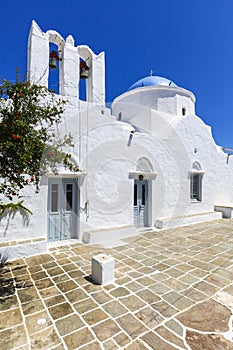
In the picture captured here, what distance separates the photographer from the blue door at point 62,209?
6.91 meters

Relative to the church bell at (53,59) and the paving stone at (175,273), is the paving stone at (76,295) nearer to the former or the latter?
the paving stone at (175,273)

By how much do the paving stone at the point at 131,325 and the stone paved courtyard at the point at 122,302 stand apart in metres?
0.02

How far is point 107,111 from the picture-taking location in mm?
7961

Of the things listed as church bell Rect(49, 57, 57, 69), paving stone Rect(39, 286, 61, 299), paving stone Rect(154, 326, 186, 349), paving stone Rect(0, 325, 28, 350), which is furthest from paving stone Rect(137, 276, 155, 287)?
church bell Rect(49, 57, 57, 69)

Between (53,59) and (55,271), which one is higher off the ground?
(53,59)

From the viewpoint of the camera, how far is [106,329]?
3.01 metres

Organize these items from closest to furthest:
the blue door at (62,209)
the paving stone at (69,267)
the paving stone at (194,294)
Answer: the paving stone at (194,294)
the paving stone at (69,267)
the blue door at (62,209)

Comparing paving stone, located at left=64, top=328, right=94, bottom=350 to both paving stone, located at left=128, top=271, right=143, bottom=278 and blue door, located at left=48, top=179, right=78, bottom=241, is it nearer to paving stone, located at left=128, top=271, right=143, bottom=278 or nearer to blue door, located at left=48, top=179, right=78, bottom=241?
paving stone, located at left=128, top=271, right=143, bottom=278

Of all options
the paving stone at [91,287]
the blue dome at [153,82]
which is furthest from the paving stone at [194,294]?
the blue dome at [153,82]

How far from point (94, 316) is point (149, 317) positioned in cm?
94

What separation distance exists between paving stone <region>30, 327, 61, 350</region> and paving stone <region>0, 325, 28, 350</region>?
5.2 inches

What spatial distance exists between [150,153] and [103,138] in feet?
8.91

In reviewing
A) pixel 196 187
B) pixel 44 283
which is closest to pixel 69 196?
pixel 44 283

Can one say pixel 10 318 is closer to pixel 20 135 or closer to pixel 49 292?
pixel 49 292
